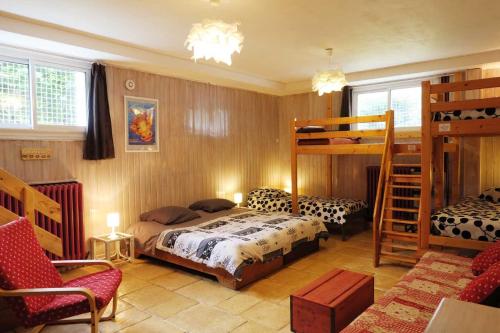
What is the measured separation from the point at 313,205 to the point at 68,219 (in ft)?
11.7

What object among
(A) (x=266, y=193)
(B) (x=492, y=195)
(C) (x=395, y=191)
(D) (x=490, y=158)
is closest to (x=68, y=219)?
(A) (x=266, y=193)

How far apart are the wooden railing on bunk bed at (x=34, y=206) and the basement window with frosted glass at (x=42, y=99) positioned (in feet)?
2.25

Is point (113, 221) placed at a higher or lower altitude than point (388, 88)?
lower

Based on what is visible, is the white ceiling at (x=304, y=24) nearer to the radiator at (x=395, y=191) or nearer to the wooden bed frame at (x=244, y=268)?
the radiator at (x=395, y=191)

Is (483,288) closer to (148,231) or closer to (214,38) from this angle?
(214,38)

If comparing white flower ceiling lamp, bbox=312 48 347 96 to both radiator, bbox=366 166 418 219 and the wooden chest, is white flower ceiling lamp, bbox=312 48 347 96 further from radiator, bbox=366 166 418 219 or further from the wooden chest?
the wooden chest

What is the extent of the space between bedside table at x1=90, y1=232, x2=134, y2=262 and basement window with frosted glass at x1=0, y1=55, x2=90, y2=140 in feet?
4.22

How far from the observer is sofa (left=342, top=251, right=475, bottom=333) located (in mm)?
1995

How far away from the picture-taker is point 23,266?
249 centimetres

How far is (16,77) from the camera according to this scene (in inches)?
151

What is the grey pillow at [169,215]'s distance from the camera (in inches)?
181

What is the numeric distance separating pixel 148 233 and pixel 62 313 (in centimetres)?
203

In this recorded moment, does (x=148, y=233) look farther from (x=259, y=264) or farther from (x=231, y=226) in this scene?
(x=259, y=264)

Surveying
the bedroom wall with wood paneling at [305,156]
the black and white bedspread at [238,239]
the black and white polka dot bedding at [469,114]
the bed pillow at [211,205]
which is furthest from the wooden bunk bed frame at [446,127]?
the bed pillow at [211,205]
